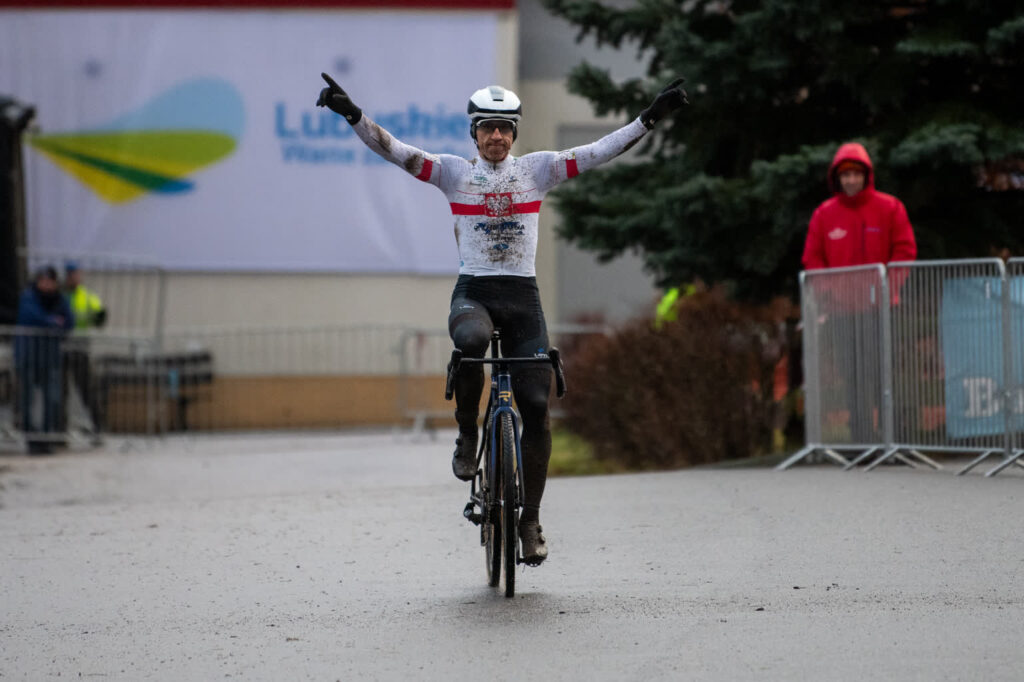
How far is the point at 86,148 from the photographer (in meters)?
25.4

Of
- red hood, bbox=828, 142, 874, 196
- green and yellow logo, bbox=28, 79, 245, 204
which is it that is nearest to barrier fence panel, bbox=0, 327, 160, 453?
green and yellow logo, bbox=28, 79, 245, 204

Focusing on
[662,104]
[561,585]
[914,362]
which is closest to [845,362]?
[914,362]

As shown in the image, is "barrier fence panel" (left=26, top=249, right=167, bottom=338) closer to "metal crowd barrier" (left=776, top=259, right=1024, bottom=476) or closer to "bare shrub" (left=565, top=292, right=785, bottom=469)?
"bare shrub" (left=565, top=292, right=785, bottom=469)

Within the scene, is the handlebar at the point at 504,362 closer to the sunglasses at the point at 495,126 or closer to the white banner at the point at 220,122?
the sunglasses at the point at 495,126

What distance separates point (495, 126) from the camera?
26.0 ft

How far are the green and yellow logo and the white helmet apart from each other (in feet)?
58.9

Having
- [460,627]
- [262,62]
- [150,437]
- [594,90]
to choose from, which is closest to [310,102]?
[262,62]

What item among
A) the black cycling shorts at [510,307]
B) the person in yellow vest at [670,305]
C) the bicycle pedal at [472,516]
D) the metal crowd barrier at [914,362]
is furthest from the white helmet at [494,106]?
the person in yellow vest at [670,305]

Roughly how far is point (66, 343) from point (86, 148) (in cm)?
678

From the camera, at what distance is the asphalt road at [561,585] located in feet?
20.7

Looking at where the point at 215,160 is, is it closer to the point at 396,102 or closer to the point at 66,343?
the point at 396,102

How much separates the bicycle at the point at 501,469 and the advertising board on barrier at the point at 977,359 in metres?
4.64

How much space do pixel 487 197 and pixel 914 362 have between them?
492 cm

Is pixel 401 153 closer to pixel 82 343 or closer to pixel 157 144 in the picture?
pixel 82 343
